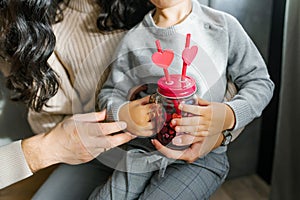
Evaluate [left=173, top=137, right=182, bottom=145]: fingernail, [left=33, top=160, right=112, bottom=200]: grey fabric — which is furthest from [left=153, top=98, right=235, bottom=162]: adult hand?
[left=33, top=160, right=112, bottom=200]: grey fabric

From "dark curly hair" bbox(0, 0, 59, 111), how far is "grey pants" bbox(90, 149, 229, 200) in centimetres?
27

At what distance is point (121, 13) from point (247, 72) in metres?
0.32

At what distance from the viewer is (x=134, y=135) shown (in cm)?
87

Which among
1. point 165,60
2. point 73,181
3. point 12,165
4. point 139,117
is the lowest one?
point 73,181

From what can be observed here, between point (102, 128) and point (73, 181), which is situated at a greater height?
point (102, 128)

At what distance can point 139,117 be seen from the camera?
0.84 m

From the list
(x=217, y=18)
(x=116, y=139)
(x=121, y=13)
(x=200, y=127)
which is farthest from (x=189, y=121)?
(x=121, y=13)

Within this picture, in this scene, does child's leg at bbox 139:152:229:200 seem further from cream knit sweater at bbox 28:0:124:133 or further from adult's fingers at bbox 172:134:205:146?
cream knit sweater at bbox 28:0:124:133

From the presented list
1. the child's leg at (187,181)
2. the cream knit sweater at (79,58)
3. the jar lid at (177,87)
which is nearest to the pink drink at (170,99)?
the jar lid at (177,87)

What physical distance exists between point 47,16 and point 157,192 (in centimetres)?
44

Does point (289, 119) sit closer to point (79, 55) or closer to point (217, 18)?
point (217, 18)

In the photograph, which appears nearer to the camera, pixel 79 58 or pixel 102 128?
pixel 102 128

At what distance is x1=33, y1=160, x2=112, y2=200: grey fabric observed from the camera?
3.40 ft

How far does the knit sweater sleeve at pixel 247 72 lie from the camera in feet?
3.04
